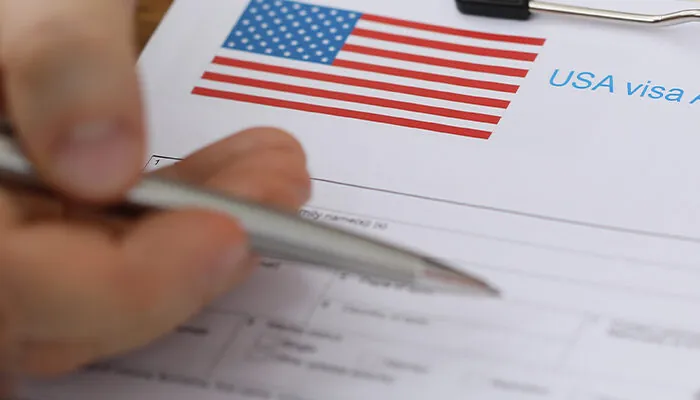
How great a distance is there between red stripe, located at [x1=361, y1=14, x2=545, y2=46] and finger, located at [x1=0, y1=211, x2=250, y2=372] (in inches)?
8.5

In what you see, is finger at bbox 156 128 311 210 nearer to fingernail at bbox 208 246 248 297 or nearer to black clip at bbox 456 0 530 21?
fingernail at bbox 208 246 248 297

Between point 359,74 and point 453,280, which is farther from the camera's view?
point 359,74

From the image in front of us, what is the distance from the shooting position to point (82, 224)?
34 cm

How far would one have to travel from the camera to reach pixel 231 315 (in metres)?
0.39

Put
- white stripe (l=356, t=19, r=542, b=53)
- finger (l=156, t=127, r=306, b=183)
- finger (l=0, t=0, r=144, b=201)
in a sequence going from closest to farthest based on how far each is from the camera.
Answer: finger (l=0, t=0, r=144, b=201) → finger (l=156, t=127, r=306, b=183) → white stripe (l=356, t=19, r=542, b=53)

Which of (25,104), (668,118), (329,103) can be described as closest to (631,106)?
(668,118)

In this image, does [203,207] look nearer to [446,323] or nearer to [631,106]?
[446,323]

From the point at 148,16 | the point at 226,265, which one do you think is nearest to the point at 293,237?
the point at 226,265

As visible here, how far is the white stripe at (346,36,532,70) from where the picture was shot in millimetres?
495

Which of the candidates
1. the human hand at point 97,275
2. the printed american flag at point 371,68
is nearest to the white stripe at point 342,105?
the printed american flag at point 371,68

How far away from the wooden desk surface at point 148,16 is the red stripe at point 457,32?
110 mm

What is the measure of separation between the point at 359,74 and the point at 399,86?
2 cm

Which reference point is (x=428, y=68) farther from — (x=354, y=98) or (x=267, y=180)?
(x=267, y=180)

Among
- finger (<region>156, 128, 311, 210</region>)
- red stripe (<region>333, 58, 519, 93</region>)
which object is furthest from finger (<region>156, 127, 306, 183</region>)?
red stripe (<region>333, 58, 519, 93</region>)
